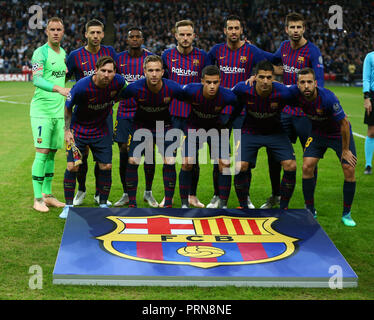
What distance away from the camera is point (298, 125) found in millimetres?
6941

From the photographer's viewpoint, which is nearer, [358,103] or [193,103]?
Answer: [193,103]

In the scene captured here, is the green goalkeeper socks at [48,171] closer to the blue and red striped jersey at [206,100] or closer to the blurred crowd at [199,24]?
the blue and red striped jersey at [206,100]

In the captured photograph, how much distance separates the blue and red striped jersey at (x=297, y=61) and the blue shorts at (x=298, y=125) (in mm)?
62

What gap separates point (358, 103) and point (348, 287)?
17.5 m

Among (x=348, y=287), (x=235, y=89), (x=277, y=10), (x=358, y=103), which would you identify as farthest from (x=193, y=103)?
(x=277, y=10)

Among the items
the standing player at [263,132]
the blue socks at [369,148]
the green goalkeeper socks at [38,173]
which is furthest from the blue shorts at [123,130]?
the blue socks at [369,148]

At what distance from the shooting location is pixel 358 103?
21.0 metres

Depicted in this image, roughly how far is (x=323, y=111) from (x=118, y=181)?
148 inches

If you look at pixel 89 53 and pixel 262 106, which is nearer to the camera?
pixel 262 106

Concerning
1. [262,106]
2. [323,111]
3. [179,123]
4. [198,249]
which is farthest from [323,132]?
[198,249]

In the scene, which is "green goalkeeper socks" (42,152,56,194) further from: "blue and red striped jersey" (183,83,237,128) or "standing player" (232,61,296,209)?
"standing player" (232,61,296,209)

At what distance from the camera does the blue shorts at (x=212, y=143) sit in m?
6.62

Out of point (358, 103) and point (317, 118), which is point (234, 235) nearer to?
point (317, 118)

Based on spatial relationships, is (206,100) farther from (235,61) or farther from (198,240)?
(198,240)
